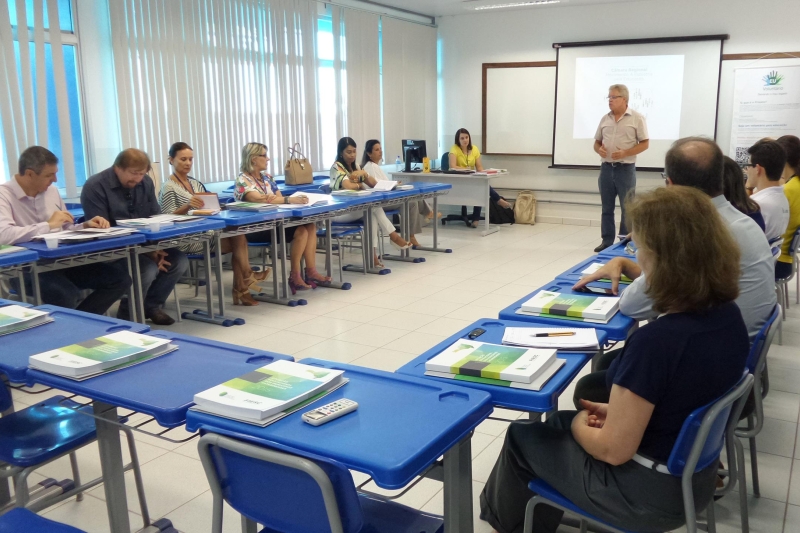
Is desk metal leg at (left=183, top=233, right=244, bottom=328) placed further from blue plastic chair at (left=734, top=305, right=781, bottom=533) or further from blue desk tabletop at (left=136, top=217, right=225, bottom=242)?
blue plastic chair at (left=734, top=305, right=781, bottom=533)

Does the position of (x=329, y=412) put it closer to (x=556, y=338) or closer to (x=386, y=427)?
(x=386, y=427)

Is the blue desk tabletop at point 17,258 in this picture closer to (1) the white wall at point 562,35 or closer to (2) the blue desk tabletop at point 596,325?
(2) the blue desk tabletop at point 596,325

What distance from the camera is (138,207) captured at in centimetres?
457

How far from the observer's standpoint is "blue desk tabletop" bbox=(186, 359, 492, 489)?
127 centimetres

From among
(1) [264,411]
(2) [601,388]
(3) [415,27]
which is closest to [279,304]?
(2) [601,388]

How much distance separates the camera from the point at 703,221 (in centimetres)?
156

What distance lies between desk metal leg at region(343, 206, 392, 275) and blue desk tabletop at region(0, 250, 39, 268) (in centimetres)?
315

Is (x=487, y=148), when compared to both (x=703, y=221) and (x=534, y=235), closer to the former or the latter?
(x=534, y=235)

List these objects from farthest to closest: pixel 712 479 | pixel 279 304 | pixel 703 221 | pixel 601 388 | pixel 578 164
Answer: pixel 578 164, pixel 279 304, pixel 601 388, pixel 712 479, pixel 703 221

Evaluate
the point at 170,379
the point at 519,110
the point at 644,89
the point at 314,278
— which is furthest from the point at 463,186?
the point at 170,379

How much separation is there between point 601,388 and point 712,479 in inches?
28.5

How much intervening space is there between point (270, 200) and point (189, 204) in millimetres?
732

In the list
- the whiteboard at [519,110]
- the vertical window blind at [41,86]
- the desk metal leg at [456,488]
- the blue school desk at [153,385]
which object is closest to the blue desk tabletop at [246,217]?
the vertical window blind at [41,86]

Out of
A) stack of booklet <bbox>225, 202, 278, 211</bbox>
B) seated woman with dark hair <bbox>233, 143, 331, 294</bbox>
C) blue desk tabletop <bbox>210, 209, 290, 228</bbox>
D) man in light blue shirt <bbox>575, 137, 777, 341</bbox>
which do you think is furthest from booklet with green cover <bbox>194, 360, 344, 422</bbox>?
seated woman with dark hair <bbox>233, 143, 331, 294</bbox>
